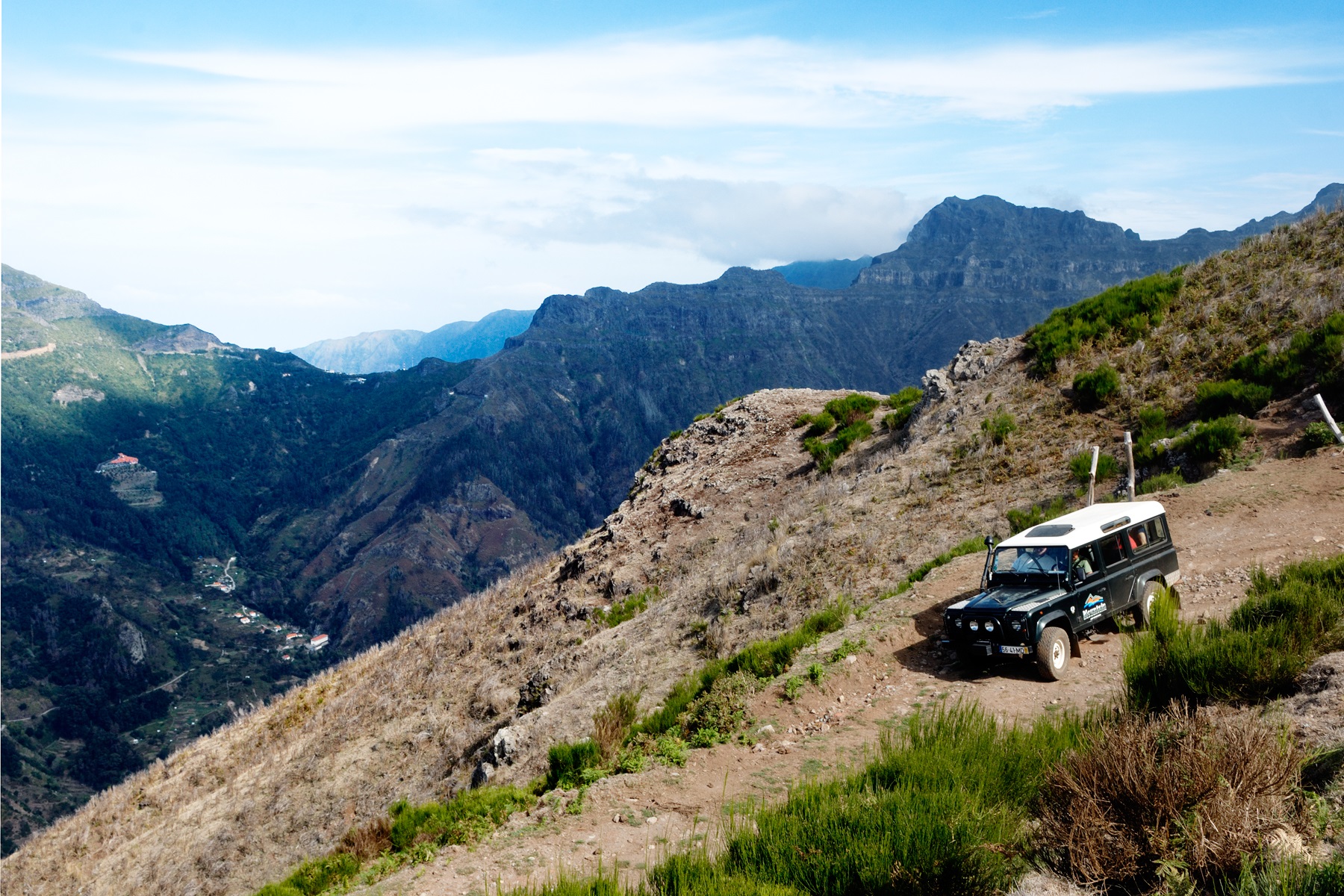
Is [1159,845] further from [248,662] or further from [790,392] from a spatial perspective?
[248,662]

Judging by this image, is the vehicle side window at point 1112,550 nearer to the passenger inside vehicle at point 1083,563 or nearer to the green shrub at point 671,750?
the passenger inside vehicle at point 1083,563

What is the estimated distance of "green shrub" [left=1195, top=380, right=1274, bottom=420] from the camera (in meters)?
16.7

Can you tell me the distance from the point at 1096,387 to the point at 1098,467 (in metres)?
3.88

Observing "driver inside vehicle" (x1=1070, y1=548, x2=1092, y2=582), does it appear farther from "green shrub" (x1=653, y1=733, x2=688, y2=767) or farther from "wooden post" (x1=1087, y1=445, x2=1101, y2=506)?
"green shrub" (x1=653, y1=733, x2=688, y2=767)

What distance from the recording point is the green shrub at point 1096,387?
19.0 metres

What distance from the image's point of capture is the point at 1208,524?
13.1 metres

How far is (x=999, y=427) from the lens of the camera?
19406mm

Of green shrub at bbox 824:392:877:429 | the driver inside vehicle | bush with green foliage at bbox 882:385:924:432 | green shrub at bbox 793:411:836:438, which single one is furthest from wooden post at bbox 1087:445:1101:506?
green shrub at bbox 793:411:836:438

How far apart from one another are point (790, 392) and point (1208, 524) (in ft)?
70.5

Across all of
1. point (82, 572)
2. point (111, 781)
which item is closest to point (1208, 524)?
point (111, 781)

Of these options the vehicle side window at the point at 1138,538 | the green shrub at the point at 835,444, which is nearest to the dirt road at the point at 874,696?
the vehicle side window at the point at 1138,538

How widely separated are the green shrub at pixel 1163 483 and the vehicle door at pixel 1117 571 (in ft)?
16.7

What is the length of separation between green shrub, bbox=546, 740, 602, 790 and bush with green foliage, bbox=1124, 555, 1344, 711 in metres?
5.96

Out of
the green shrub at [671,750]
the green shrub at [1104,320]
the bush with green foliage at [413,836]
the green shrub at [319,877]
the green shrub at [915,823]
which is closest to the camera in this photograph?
the green shrub at [915,823]
